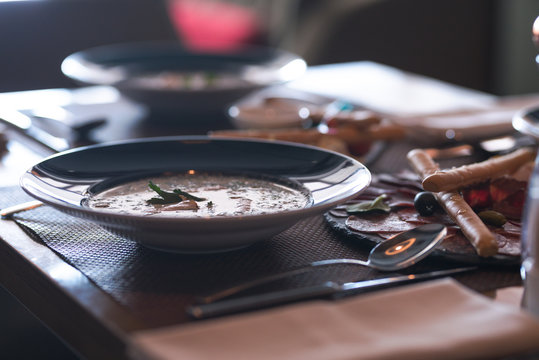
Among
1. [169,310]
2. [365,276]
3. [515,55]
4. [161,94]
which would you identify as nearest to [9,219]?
[169,310]

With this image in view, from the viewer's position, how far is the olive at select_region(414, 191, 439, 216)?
0.96m

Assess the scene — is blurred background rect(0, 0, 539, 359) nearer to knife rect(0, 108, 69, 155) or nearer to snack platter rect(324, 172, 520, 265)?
knife rect(0, 108, 69, 155)

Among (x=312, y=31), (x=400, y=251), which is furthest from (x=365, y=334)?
(x=312, y=31)

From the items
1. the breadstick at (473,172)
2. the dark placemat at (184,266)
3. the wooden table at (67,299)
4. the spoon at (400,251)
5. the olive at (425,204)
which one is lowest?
the wooden table at (67,299)

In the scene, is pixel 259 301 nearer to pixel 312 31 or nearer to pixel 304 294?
Answer: pixel 304 294

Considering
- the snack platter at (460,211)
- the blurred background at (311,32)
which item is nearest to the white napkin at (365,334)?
the snack platter at (460,211)

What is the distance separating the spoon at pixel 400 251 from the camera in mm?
803

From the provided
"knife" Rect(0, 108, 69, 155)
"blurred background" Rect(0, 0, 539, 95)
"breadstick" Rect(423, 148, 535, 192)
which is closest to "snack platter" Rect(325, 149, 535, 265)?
"breadstick" Rect(423, 148, 535, 192)

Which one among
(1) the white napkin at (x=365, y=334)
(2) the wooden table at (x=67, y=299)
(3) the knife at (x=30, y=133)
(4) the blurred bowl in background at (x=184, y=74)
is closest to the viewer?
(1) the white napkin at (x=365, y=334)

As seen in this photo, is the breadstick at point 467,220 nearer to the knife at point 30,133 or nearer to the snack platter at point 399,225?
the snack platter at point 399,225

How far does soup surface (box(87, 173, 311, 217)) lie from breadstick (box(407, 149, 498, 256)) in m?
0.17

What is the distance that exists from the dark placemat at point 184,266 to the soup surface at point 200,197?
0.14 feet

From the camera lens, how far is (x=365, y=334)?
0.61m

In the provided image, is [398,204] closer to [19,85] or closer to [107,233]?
[107,233]
